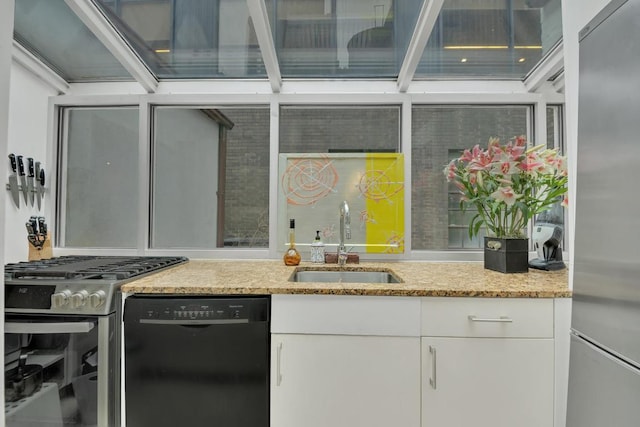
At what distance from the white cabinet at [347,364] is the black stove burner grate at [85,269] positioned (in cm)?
78

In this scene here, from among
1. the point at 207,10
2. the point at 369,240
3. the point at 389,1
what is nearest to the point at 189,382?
the point at 369,240

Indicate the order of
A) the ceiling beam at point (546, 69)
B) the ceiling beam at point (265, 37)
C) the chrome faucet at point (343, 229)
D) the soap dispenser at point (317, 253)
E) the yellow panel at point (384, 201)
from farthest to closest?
the yellow panel at point (384, 201) < the soap dispenser at point (317, 253) < the chrome faucet at point (343, 229) < the ceiling beam at point (546, 69) < the ceiling beam at point (265, 37)

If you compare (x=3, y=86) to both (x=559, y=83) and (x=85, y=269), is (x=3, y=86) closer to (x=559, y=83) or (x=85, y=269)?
(x=85, y=269)

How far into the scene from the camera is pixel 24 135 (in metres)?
1.99

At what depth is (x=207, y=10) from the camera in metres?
1.63

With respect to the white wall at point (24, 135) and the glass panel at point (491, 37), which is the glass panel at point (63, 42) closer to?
the white wall at point (24, 135)

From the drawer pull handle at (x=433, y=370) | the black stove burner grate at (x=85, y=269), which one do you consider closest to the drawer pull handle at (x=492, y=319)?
the drawer pull handle at (x=433, y=370)

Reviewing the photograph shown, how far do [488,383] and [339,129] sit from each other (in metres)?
1.69

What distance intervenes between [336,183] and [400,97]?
0.72m

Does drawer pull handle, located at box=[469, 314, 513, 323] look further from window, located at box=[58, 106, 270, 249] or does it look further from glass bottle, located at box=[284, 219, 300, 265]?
window, located at box=[58, 106, 270, 249]

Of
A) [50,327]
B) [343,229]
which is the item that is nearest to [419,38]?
[343,229]

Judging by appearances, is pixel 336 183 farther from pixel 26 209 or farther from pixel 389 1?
pixel 26 209

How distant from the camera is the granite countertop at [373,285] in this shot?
129cm

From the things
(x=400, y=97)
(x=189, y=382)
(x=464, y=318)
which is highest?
(x=400, y=97)
